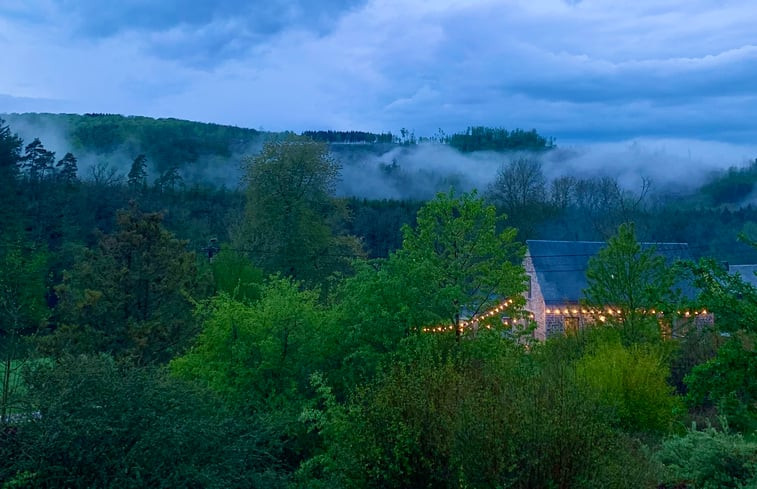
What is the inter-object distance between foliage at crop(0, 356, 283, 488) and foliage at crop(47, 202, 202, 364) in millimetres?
13440

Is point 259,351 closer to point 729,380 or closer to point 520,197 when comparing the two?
point 729,380

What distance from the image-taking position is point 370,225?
74.3 meters

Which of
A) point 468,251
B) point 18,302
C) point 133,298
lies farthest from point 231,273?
point 468,251

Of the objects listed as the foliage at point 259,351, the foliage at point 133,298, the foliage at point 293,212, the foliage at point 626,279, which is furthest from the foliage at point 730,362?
the foliage at point 293,212

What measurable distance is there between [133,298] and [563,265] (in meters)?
25.0

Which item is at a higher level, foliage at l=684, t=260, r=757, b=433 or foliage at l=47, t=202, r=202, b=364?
foliage at l=684, t=260, r=757, b=433

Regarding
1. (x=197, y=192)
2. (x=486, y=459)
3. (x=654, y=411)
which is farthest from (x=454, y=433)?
(x=197, y=192)

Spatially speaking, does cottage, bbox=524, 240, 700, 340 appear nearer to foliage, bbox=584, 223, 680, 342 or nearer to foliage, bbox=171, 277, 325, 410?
foliage, bbox=584, 223, 680, 342

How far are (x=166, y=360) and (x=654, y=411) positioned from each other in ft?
57.2

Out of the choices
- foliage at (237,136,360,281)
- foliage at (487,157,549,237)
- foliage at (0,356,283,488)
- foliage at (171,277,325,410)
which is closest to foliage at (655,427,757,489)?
foliage at (0,356,283,488)

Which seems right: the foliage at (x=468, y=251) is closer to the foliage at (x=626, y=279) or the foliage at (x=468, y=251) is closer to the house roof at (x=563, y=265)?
the foliage at (x=626, y=279)

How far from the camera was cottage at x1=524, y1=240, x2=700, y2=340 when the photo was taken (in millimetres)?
39125

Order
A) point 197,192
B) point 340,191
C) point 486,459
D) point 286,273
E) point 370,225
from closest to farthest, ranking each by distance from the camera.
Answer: point 486,459, point 286,273, point 370,225, point 197,192, point 340,191

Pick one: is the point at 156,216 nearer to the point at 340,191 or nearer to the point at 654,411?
the point at 654,411
